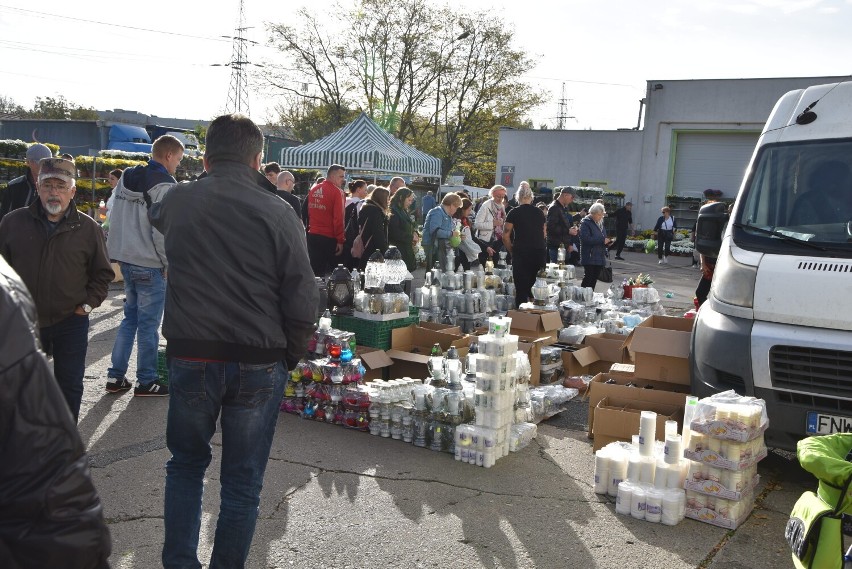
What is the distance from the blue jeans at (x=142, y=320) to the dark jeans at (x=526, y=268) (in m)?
5.46

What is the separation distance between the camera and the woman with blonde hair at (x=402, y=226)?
10445 mm

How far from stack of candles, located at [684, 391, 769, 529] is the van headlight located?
789mm

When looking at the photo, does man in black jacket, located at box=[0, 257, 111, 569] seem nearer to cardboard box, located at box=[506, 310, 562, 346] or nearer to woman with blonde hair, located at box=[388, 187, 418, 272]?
cardboard box, located at box=[506, 310, 562, 346]

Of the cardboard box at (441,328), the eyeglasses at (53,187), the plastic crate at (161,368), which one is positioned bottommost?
the plastic crate at (161,368)

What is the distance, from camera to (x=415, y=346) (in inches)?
320

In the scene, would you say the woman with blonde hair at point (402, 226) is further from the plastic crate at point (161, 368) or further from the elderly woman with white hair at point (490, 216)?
the plastic crate at point (161, 368)

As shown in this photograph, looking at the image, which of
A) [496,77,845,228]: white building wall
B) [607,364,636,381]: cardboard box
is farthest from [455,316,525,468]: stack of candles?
[496,77,845,228]: white building wall

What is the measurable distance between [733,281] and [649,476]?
5.03ft

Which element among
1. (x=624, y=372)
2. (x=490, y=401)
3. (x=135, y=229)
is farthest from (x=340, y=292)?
(x=624, y=372)

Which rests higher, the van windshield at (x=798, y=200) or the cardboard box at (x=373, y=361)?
the van windshield at (x=798, y=200)

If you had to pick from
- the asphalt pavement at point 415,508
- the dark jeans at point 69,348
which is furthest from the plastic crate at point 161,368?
the dark jeans at point 69,348

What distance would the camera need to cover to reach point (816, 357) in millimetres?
5031

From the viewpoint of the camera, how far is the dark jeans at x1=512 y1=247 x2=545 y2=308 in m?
10.9

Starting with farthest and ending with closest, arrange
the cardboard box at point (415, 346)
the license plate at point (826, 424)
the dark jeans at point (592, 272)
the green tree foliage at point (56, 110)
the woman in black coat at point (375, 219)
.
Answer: the green tree foliage at point (56, 110) < the dark jeans at point (592, 272) < the woman in black coat at point (375, 219) < the cardboard box at point (415, 346) < the license plate at point (826, 424)
